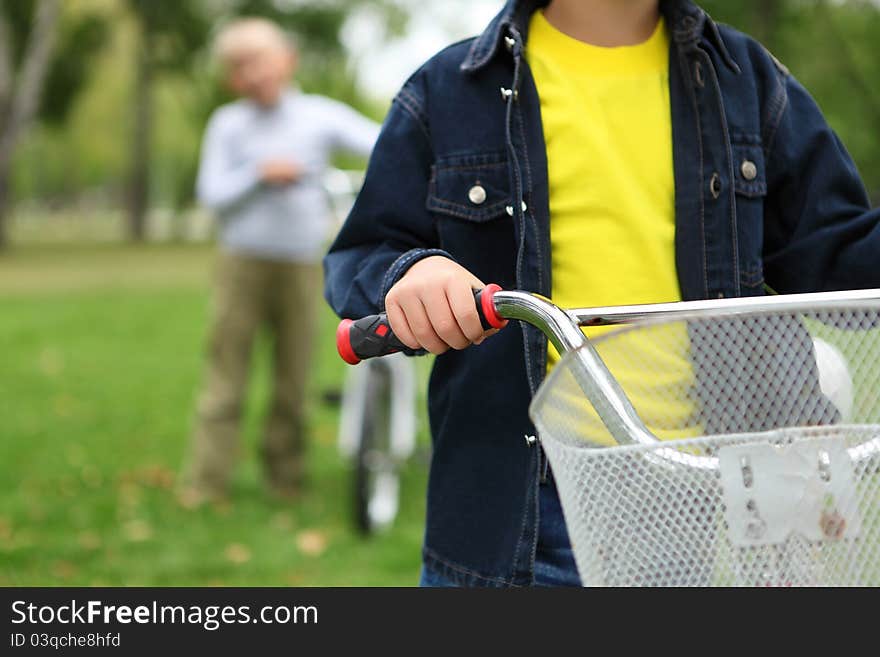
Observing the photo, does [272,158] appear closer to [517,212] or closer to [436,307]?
[517,212]

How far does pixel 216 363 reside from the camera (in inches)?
249

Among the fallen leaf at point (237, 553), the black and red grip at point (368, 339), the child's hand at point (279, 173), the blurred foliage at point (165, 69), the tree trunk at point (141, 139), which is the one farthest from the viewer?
the tree trunk at point (141, 139)

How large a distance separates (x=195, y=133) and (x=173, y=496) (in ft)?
112

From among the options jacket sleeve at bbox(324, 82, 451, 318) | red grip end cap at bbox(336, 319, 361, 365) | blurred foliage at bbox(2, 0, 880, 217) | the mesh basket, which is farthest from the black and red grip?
blurred foliage at bbox(2, 0, 880, 217)

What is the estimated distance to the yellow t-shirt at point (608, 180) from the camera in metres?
1.95

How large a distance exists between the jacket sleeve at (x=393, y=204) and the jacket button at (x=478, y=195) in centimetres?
9

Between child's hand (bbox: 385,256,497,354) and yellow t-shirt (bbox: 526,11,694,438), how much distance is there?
13.3 inches

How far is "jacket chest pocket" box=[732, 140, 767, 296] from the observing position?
1.96m

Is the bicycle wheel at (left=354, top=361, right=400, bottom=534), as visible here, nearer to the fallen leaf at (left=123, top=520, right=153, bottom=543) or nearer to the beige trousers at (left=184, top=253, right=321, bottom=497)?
the beige trousers at (left=184, top=253, right=321, bottom=497)

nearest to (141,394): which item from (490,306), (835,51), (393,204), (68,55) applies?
(835,51)

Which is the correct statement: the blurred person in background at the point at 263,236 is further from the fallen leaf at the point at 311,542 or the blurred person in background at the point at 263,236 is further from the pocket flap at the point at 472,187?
the pocket flap at the point at 472,187

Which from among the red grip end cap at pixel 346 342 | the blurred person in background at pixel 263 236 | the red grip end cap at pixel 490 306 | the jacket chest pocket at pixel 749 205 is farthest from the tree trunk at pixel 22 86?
the red grip end cap at pixel 490 306
